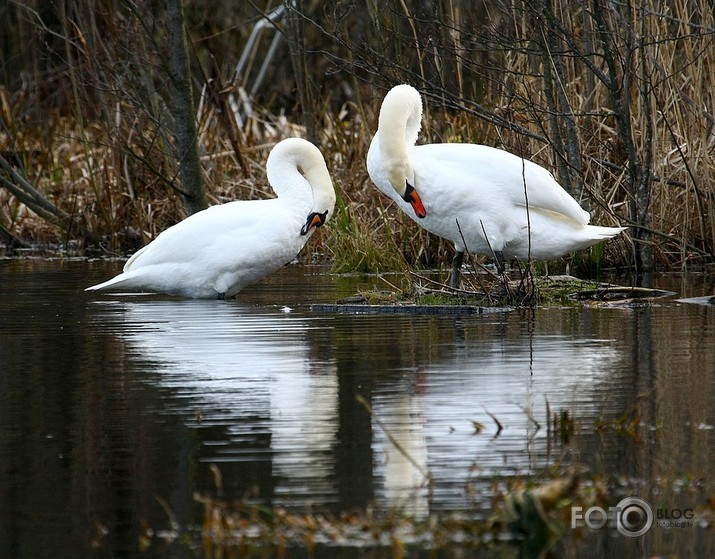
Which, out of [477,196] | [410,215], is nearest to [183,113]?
[410,215]

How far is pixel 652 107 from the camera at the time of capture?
38.3 ft

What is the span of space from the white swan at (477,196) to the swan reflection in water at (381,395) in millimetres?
1115

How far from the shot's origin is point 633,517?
3859mm

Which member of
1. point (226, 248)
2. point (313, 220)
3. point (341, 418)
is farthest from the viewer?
point (313, 220)

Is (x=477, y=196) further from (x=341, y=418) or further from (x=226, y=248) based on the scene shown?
(x=341, y=418)

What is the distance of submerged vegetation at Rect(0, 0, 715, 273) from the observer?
10.9 m

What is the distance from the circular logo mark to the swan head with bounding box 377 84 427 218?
5600 millimetres

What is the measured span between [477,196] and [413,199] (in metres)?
0.45

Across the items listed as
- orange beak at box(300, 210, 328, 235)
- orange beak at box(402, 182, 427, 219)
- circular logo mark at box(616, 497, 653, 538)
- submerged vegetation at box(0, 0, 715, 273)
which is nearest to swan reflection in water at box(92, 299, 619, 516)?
A: circular logo mark at box(616, 497, 653, 538)

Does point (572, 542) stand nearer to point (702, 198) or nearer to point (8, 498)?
point (8, 498)

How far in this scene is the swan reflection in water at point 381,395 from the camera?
439 centimetres

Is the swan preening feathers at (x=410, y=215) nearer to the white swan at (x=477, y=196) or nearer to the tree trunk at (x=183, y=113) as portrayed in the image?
the white swan at (x=477, y=196)

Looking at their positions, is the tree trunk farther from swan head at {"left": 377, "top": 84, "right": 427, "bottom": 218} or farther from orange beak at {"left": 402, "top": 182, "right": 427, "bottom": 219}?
orange beak at {"left": 402, "top": 182, "right": 427, "bottom": 219}

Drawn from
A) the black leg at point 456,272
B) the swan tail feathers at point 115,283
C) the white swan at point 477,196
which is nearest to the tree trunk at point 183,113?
the swan tail feathers at point 115,283
